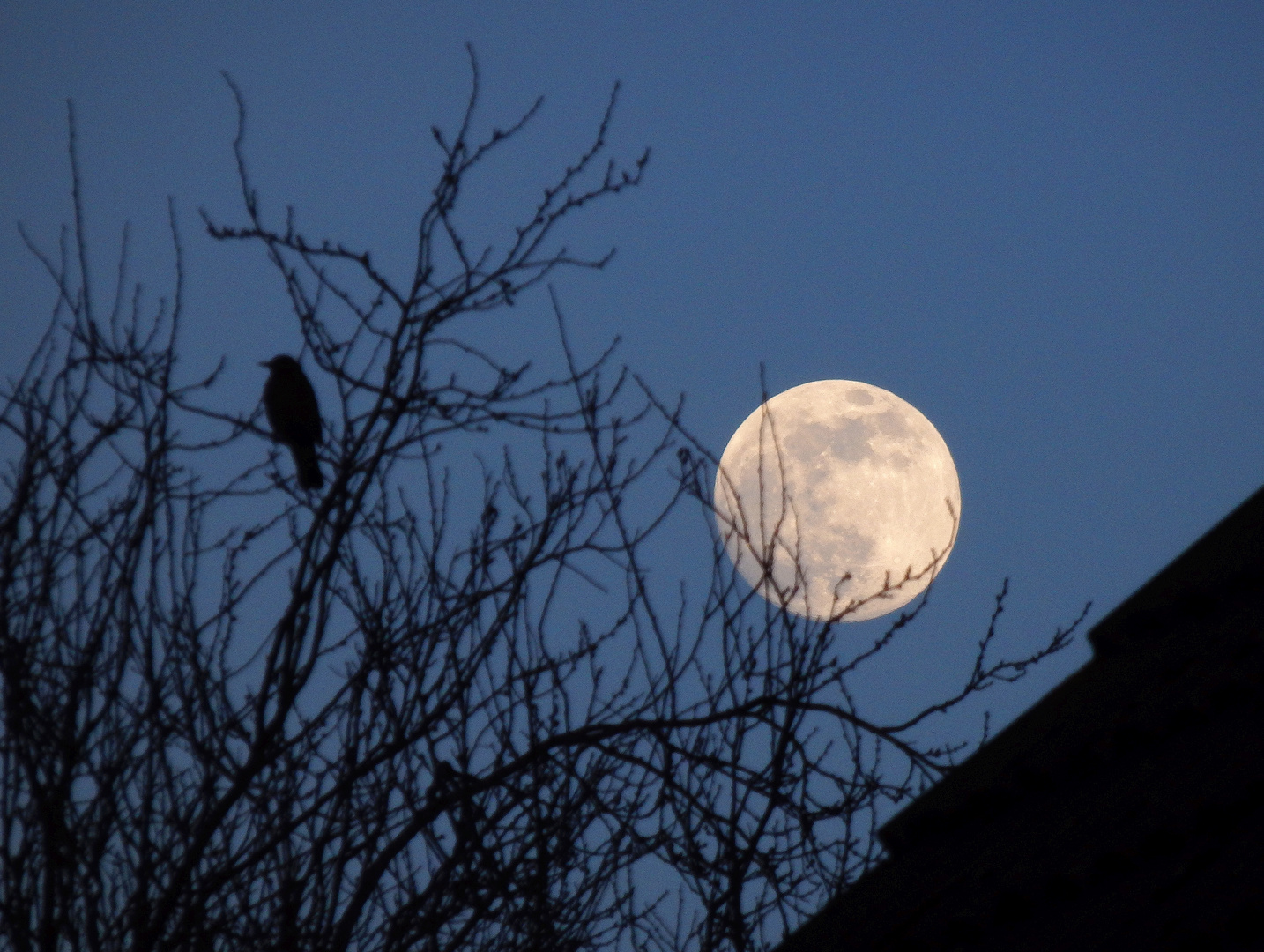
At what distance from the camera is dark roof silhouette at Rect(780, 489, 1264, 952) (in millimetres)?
1390

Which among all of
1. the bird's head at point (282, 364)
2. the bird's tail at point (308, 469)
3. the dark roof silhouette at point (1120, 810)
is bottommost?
the dark roof silhouette at point (1120, 810)

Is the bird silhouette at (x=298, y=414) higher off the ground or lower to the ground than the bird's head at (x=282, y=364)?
lower

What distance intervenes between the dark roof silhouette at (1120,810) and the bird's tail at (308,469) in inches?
153

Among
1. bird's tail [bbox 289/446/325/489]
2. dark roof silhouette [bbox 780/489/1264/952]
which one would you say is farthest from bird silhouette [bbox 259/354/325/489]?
dark roof silhouette [bbox 780/489/1264/952]

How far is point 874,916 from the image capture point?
6.33 ft

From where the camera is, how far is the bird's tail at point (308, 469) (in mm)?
5457

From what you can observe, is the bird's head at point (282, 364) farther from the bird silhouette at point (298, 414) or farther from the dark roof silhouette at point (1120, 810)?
the dark roof silhouette at point (1120, 810)

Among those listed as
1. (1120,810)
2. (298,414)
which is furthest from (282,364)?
(1120,810)

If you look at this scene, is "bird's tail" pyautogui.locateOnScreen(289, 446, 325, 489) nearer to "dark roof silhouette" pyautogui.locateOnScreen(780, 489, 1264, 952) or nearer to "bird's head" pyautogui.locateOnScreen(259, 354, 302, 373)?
"bird's head" pyautogui.locateOnScreen(259, 354, 302, 373)

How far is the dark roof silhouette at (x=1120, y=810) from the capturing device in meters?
1.39

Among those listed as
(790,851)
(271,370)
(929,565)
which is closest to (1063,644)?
(929,565)

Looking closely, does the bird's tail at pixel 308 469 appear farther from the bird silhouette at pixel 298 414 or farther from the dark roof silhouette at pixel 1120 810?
the dark roof silhouette at pixel 1120 810

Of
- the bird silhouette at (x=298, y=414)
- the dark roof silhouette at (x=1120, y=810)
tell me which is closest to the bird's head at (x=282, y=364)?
the bird silhouette at (x=298, y=414)

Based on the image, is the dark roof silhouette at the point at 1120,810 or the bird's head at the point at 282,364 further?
the bird's head at the point at 282,364
